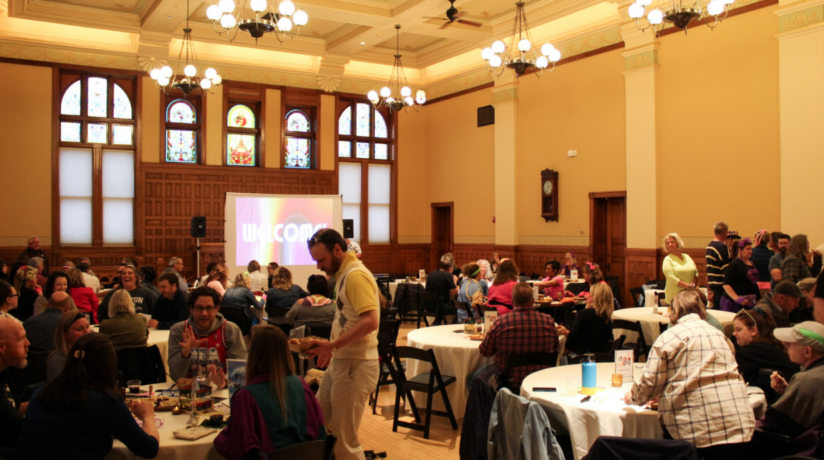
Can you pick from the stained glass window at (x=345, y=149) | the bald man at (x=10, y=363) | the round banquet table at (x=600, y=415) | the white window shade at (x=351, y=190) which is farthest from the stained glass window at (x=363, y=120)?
the bald man at (x=10, y=363)

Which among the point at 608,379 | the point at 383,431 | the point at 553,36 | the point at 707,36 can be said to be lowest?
the point at 383,431

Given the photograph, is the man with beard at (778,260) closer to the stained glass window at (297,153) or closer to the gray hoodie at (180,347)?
the gray hoodie at (180,347)

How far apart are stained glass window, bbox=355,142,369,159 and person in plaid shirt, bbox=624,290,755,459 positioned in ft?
46.2

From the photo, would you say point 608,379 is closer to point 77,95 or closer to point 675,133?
point 675,133

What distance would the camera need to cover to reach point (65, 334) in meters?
3.52

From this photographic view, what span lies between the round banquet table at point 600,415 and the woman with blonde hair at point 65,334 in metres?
2.63

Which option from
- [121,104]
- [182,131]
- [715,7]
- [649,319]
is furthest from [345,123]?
[649,319]

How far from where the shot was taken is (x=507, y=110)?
564 inches

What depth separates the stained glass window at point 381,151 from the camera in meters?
17.2

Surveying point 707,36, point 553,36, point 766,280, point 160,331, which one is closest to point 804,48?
point 707,36

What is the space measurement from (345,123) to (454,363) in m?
12.2

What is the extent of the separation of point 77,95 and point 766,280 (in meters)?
13.7

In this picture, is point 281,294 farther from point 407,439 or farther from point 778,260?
point 778,260

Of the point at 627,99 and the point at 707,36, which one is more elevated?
the point at 707,36
